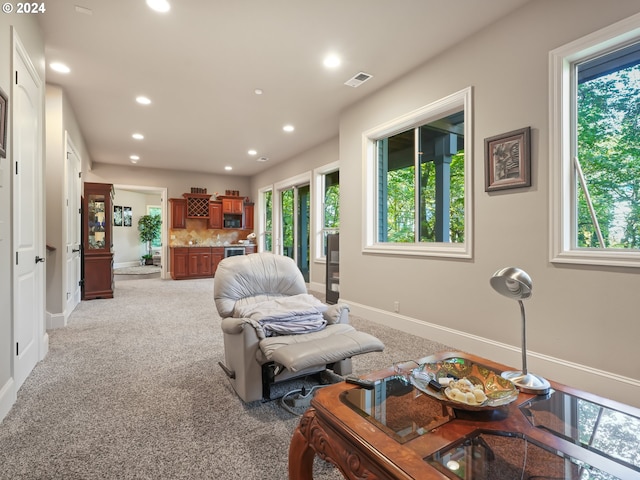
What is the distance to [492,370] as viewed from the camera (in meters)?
1.52

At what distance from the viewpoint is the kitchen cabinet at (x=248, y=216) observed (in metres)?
9.05

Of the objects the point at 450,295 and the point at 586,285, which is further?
the point at 450,295

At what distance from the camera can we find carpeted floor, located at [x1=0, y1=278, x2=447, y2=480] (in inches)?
59.5

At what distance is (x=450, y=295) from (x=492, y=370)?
67.7 inches

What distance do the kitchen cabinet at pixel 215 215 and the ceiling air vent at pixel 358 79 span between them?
5.81 metres

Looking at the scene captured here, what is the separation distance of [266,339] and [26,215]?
6.91ft

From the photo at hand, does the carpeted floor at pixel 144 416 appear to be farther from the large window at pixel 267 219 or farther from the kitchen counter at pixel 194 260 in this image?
the large window at pixel 267 219

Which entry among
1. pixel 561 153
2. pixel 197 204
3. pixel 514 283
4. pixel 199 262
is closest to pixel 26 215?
pixel 514 283

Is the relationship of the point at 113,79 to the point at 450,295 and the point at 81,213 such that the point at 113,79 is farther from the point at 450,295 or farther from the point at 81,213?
the point at 450,295

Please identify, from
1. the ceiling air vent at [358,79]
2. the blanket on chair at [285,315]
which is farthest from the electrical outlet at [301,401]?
the ceiling air vent at [358,79]

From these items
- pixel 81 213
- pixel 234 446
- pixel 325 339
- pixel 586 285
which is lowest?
pixel 234 446

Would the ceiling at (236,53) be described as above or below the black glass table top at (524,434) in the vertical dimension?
above

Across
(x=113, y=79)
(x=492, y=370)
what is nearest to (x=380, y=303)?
(x=492, y=370)

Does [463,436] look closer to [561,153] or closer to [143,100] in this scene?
[561,153]
